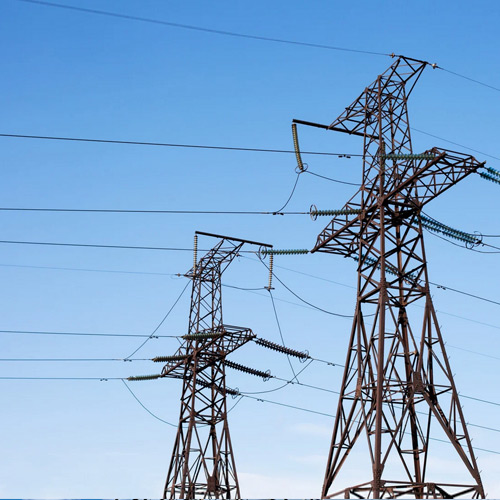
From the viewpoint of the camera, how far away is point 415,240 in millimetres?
27891

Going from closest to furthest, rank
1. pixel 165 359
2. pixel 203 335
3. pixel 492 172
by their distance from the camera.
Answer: pixel 492 172
pixel 203 335
pixel 165 359

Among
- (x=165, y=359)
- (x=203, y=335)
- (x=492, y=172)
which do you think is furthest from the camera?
(x=165, y=359)

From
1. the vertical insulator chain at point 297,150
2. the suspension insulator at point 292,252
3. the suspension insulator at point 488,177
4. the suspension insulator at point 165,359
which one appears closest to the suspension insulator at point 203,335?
the suspension insulator at point 165,359

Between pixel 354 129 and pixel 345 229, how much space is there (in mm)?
4411

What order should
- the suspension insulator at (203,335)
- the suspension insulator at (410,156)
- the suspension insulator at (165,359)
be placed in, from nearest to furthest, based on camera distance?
the suspension insulator at (410,156), the suspension insulator at (203,335), the suspension insulator at (165,359)

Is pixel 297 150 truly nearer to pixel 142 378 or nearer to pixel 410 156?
pixel 410 156

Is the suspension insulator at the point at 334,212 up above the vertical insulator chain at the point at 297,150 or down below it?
below

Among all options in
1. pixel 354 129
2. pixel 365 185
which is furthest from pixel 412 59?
pixel 365 185

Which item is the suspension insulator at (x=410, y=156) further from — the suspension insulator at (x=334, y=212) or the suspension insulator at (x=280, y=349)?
the suspension insulator at (x=280, y=349)

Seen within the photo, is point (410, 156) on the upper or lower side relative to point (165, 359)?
upper

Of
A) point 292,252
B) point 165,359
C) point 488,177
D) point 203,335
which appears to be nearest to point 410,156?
point 488,177

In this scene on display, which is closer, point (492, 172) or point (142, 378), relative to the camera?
point (492, 172)

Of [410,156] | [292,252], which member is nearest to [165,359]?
[292,252]

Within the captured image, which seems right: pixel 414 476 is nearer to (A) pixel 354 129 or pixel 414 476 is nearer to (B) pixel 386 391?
(B) pixel 386 391
